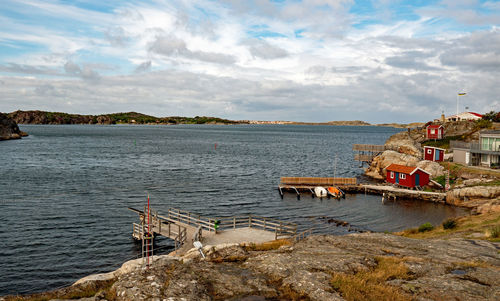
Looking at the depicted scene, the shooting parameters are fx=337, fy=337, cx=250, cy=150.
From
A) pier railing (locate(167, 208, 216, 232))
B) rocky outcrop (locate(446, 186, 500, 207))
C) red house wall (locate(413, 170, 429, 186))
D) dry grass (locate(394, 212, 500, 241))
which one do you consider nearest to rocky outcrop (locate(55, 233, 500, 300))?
dry grass (locate(394, 212, 500, 241))

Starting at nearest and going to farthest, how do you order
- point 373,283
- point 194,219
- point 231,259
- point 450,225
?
point 373,283
point 231,259
point 194,219
point 450,225

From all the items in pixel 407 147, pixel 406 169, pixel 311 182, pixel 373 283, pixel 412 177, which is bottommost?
pixel 311 182

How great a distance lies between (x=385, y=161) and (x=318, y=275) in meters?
58.9

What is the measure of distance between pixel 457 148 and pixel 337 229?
3793 cm

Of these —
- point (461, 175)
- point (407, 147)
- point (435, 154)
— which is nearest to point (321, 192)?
point (461, 175)

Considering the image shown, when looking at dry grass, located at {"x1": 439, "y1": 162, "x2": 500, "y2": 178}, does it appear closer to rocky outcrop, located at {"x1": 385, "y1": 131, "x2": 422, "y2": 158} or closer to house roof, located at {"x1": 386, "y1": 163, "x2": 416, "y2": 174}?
house roof, located at {"x1": 386, "y1": 163, "x2": 416, "y2": 174}

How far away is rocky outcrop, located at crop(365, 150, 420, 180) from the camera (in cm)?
6247

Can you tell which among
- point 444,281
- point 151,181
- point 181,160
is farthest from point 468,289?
point 181,160

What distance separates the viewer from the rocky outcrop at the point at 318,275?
10.8 m

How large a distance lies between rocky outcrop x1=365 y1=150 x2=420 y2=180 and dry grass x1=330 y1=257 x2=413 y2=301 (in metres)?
53.6

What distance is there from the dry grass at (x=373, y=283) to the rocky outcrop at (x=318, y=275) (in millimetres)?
33

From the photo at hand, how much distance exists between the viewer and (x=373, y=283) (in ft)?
38.5

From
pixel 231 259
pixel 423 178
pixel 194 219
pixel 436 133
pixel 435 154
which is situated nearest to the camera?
pixel 231 259

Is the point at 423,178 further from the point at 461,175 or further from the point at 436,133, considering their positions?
the point at 436,133
